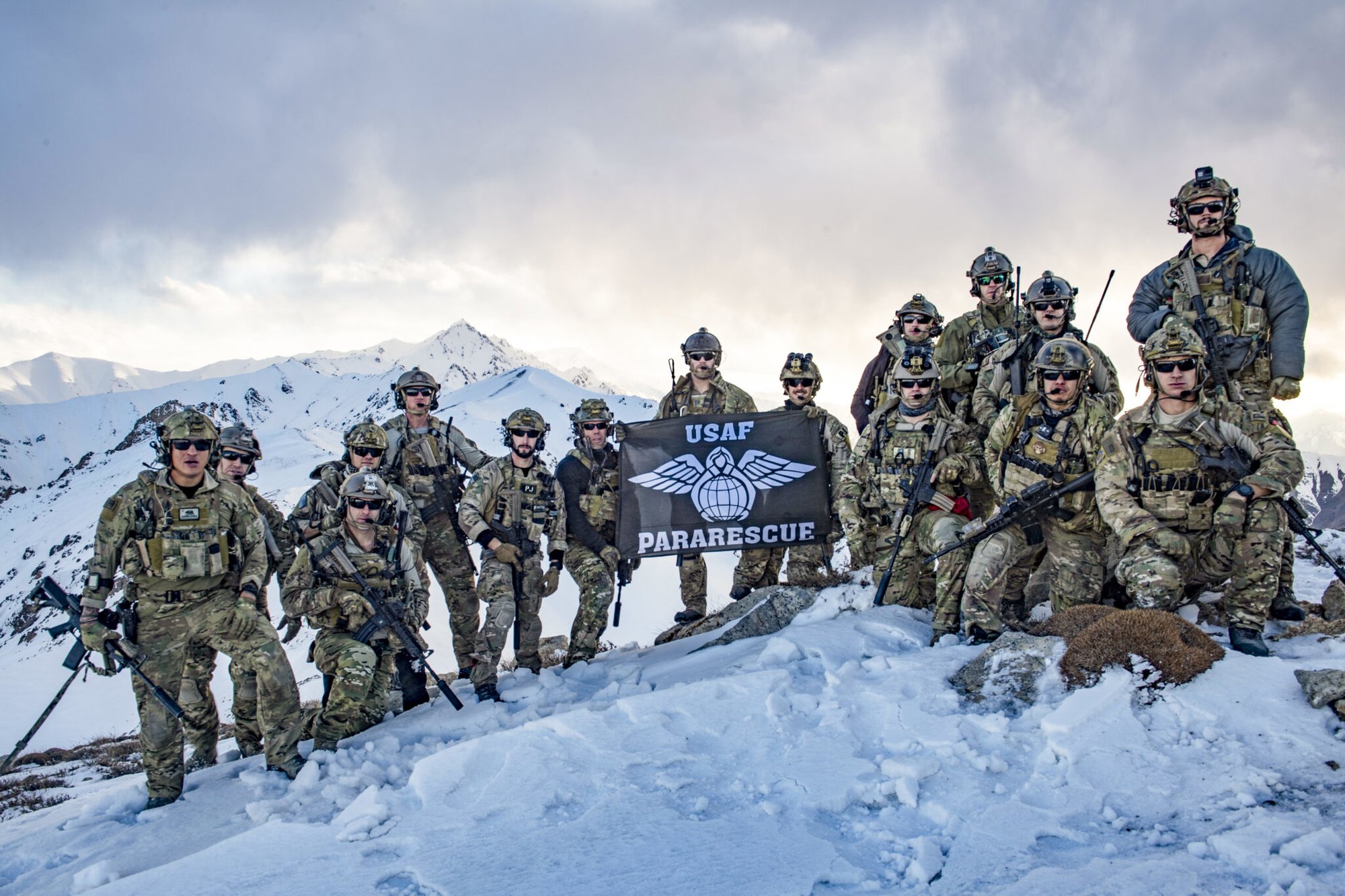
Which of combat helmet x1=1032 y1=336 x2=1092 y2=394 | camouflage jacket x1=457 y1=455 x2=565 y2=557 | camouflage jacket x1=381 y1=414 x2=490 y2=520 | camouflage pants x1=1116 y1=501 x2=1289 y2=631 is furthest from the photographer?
camouflage jacket x1=381 y1=414 x2=490 y2=520

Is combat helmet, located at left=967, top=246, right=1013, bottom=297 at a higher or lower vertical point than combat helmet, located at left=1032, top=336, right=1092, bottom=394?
higher

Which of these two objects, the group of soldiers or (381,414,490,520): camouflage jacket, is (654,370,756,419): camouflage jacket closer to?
the group of soldiers

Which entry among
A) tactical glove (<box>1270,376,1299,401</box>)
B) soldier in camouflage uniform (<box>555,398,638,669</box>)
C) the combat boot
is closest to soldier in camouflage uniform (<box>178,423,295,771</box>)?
soldier in camouflage uniform (<box>555,398,638,669</box>)

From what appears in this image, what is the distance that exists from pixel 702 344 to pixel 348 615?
552cm

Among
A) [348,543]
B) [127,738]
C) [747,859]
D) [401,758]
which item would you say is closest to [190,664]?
[348,543]

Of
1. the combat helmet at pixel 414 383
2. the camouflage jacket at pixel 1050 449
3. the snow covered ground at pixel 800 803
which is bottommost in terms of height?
the snow covered ground at pixel 800 803

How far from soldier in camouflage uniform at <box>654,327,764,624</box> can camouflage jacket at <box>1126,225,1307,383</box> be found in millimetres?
4956

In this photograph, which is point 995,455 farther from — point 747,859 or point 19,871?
point 19,871

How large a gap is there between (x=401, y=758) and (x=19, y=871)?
2486 millimetres

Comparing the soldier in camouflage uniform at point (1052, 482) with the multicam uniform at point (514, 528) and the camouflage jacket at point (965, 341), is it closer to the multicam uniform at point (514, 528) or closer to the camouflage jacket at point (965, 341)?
the camouflage jacket at point (965, 341)

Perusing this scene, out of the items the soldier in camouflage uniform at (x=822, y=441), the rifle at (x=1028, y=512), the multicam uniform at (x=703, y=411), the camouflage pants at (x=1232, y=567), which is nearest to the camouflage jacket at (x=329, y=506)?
the multicam uniform at (x=703, y=411)

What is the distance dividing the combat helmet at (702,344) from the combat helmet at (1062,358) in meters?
4.28

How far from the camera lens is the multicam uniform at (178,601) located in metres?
6.18

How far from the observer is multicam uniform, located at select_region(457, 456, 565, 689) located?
809cm
